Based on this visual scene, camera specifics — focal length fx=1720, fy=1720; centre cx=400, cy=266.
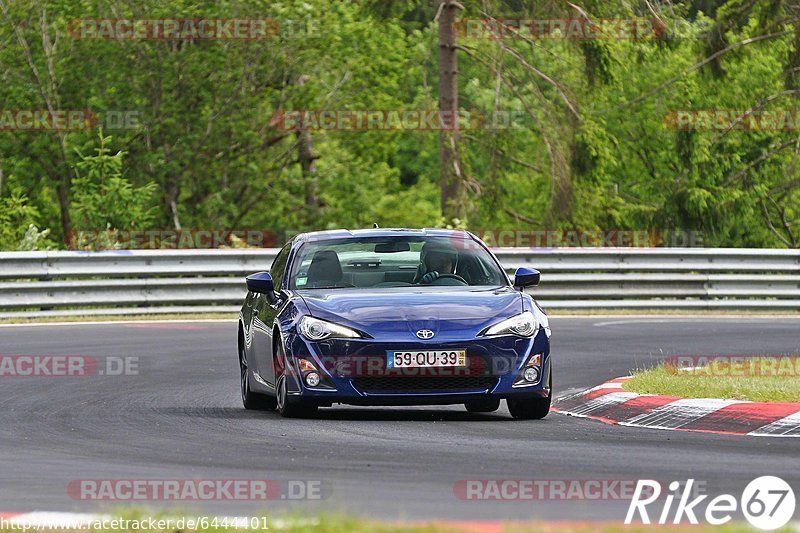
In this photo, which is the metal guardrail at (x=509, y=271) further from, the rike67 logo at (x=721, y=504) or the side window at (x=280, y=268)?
the rike67 logo at (x=721, y=504)

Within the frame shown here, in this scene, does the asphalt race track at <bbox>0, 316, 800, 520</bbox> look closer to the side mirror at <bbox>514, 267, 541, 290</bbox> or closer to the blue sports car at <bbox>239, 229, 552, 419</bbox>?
the blue sports car at <bbox>239, 229, 552, 419</bbox>

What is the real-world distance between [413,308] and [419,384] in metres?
0.57

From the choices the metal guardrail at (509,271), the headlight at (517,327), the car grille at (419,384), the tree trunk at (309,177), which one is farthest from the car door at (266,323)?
the tree trunk at (309,177)

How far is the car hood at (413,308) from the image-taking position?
38.0 feet

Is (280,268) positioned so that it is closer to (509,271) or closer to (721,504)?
(721,504)

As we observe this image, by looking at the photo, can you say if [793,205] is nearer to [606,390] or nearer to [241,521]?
[606,390]

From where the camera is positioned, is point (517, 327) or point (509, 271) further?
point (509, 271)

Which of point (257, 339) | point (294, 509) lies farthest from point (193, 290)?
point (294, 509)

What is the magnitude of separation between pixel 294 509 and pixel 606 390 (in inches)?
244

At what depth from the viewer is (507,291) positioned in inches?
494

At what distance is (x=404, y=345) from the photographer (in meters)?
11.5

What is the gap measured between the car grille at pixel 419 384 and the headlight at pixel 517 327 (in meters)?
0.34

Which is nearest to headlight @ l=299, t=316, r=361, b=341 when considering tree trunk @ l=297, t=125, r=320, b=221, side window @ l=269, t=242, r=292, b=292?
side window @ l=269, t=242, r=292, b=292

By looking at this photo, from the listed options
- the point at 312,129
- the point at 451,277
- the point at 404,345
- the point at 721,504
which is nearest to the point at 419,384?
the point at 404,345
